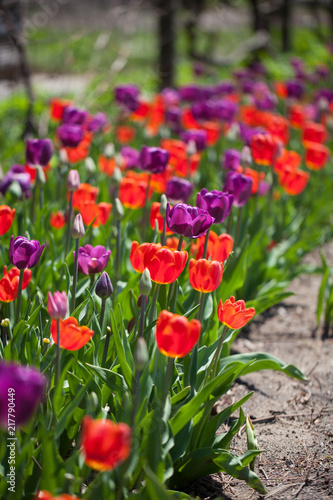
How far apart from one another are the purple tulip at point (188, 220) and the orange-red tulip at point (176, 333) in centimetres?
51

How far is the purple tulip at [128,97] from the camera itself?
4324 mm

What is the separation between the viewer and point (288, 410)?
220 centimetres

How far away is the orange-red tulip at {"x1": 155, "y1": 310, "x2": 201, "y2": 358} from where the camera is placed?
1299mm

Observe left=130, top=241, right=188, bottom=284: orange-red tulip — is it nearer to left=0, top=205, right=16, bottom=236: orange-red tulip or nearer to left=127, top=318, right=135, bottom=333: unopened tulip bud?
left=127, top=318, right=135, bottom=333: unopened tulip bud

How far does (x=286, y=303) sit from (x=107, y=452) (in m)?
2.34

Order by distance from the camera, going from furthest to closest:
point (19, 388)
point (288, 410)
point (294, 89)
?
point (294, 89), point (288, 410), point (19, 388)

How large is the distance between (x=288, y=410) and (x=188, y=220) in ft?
3.01

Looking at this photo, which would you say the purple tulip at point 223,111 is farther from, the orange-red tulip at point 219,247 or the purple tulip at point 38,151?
the orange-red tulip at point 219,247

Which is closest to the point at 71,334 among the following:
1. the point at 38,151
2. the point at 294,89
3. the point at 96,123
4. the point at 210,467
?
the point at 210,467

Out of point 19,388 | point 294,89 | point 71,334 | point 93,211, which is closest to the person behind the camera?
point 19,388

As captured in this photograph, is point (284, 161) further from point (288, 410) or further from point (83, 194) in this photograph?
point (288, 410)

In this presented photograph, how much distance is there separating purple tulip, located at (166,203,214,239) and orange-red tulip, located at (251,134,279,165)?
1271mm

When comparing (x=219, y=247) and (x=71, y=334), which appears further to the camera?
(x=219, y=247)

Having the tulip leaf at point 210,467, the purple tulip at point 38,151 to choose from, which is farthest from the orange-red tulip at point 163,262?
the purple tulip at point 38,151
